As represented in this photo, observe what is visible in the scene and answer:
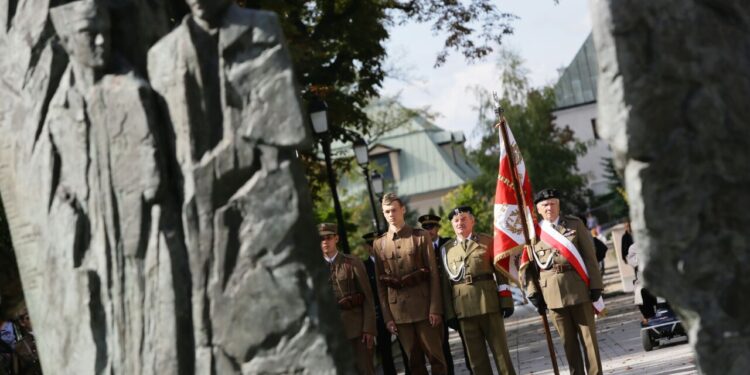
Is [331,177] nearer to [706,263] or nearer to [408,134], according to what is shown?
[706,263]

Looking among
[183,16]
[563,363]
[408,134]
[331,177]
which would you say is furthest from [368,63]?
[408,134]

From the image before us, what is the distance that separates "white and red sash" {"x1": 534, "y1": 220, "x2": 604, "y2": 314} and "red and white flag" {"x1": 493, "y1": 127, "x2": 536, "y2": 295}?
273mm

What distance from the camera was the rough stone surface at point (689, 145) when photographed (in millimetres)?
6820

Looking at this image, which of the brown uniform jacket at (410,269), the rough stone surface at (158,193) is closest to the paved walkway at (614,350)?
the brown uniform jacket at (410,269)

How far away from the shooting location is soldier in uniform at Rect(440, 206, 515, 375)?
14062 mm

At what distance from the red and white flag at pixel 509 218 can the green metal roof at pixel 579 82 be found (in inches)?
3730

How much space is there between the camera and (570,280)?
1345 cm

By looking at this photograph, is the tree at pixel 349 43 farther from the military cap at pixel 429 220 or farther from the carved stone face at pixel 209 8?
the carved stone face at pixel 209 8

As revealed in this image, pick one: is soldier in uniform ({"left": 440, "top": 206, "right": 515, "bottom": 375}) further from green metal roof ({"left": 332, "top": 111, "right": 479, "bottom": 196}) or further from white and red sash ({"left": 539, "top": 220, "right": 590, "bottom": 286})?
green metal roof ({"left": 332, "top": 111, "right": 479, "bottom": 196})

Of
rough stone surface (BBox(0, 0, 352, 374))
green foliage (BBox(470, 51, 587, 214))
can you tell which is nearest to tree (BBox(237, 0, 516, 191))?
rough stone surface (BBox(0, 0, 352, 374))

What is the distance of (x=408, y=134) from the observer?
106688mm

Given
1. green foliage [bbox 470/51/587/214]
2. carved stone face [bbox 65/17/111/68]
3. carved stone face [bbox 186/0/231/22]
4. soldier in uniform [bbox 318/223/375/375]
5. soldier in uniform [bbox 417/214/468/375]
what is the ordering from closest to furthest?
carved stone face [bbox 186/0/231/22]
carved stone face [bbox 65/17/111/68]
soldier in uniform [bbox 318/223/375/375]
soldier in uniform [bbox 417/214/468/375]
green foliage [bbox 470/51/587/214]

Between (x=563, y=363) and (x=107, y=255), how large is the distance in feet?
34.0

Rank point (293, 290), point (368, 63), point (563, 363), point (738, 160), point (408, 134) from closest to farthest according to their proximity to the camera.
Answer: point (738, 160), point (293, 290), point (563, 363), point (368, 63), point (408, 134)
